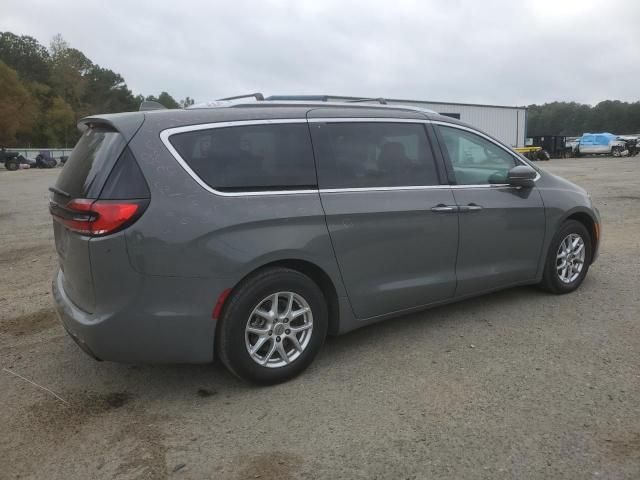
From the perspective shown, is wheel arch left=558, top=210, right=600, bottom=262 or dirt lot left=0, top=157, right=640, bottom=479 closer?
dirt lot left=0, top=157, right=640, bottom=479

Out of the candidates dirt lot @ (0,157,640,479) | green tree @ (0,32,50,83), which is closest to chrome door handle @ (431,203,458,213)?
dirt lot @ (0,157,640,479)

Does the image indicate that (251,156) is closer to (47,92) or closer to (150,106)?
(150,106)

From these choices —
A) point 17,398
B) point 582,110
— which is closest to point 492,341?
point 17,398

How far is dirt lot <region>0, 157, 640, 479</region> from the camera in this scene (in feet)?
8.74

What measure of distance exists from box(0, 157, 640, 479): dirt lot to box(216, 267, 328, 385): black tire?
126mm

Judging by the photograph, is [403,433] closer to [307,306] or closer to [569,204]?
[307,306]

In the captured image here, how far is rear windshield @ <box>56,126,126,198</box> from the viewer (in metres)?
3.10

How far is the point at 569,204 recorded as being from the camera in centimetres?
498

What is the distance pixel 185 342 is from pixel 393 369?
4.63ft

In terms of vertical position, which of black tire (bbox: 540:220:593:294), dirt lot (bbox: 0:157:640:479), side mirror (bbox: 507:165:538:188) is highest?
side mirror (bbox: 507:165:538:188)

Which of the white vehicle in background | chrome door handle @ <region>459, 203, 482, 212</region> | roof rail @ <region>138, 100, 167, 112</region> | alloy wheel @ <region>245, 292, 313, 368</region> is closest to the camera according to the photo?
alloy wheel @ <region>245, 292, 313, 368</region>

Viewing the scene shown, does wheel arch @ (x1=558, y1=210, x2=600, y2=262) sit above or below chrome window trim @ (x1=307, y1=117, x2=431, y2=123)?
below

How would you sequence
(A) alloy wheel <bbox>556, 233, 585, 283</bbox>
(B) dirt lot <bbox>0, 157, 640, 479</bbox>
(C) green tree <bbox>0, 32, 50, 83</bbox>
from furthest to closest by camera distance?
(C) green tree <bbox>0, 32, 50, 83</bbox>
(A) alloy wheel <bbox>556, 233, 585, 283</bbox>
(B) dirt lot <bbox>0, 157, 640, 479</bbox>

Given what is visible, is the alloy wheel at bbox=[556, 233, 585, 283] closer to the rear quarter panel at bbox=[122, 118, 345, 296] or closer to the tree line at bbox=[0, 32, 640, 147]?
the rear quarter panel at bbox=[122, 118, 345, 296]
